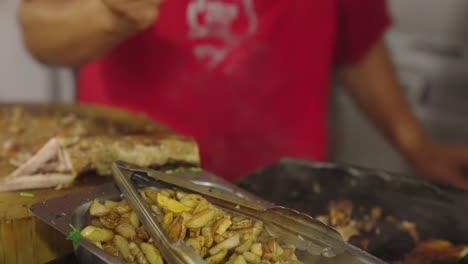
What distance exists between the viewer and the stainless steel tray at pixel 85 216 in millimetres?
726

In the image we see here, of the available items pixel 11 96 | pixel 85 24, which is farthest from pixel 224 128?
pixel 11 96

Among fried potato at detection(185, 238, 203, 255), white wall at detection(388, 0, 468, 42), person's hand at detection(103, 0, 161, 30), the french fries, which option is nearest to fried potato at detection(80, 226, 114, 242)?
the french fries

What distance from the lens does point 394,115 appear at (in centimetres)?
185

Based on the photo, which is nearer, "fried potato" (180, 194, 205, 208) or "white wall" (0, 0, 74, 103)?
"fried potato" (180, 194, 205, 208)

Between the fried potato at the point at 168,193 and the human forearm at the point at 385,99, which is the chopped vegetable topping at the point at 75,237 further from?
the human forearm at the point at 385,99

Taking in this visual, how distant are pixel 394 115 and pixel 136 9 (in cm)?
108

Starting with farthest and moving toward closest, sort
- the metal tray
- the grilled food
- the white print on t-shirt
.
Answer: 1. the white print on t-shirt
2. the grilled food
3. the metal tray

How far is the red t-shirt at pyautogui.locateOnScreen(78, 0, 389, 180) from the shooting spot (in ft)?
5.07

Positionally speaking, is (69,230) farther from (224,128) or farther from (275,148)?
(275,148)

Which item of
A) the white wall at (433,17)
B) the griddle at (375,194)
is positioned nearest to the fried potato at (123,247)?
the griddle at (375,194)

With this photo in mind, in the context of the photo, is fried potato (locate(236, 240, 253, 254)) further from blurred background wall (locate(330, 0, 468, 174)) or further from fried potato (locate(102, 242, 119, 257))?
blurred background wall (locate(330, 0, 468, 174))

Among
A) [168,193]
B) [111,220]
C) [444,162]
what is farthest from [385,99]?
[111,220]

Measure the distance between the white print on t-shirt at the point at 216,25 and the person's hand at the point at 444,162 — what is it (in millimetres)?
724

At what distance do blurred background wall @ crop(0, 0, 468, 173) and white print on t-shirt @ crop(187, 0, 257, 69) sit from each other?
0.79 metres
